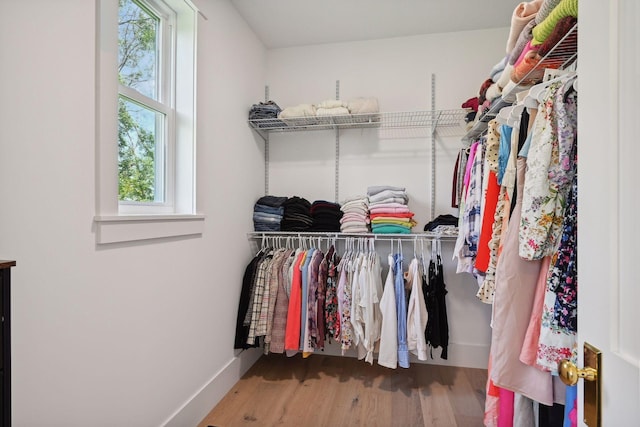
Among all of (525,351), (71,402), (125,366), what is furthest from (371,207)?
(71,402)

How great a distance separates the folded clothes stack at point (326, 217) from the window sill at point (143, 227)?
2.97 feet

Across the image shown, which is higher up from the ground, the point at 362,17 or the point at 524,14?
the point at 362,17

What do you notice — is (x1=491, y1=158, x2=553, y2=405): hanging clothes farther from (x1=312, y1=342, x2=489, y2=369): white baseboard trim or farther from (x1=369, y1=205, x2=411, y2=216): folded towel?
(x1=312, y1=342, x2=489, y2=369): white baseboard trim

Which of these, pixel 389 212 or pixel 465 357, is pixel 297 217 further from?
pixel 465 357

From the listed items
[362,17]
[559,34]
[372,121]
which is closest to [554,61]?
[559,34]

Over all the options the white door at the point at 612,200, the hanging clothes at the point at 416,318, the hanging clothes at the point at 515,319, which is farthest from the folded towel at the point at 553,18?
the hanging clothes at the point at 416,318

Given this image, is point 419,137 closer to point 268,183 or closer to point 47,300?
point 268,183

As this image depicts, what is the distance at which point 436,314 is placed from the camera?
6.85 ft

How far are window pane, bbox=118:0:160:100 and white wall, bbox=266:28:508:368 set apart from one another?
119 centimetres

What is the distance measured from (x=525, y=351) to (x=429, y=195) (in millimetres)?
1617

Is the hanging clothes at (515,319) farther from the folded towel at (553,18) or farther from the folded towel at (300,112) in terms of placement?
the folded towel at (300,112)

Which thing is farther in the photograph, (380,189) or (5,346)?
(380,189)

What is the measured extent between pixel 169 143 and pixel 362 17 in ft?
5.44

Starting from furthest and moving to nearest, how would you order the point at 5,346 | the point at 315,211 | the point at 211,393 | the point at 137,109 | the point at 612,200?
the point at 315,211 < the point at 211,393 < the point at 137,109 < the point at 5,346 < the point at 612,200
